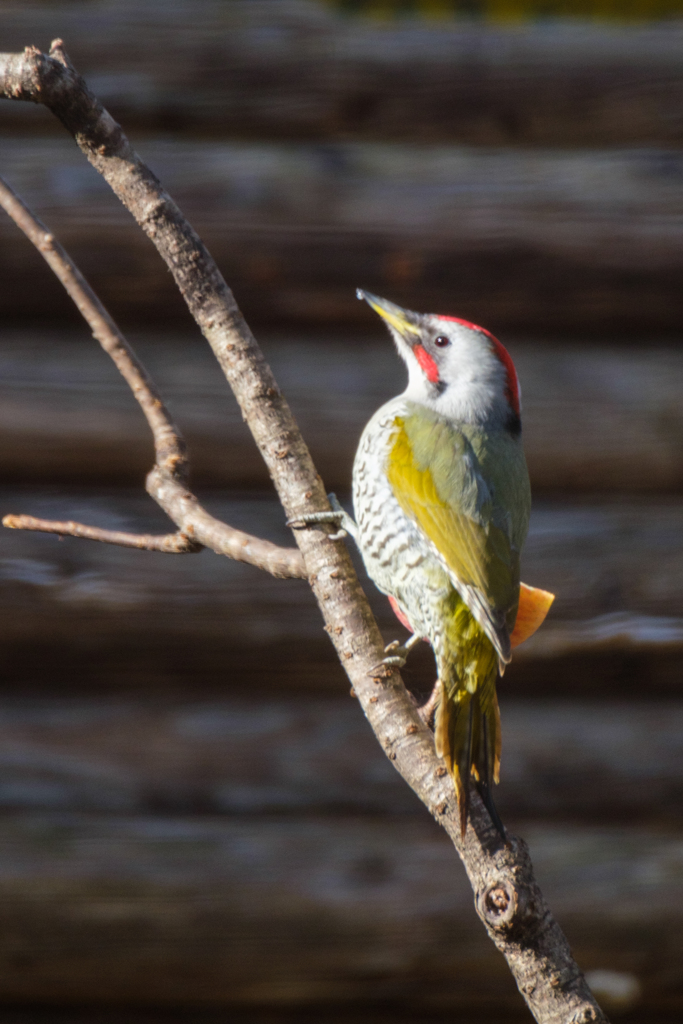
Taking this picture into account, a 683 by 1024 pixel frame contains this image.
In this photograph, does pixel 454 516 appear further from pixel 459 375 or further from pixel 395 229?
pixel 395 229

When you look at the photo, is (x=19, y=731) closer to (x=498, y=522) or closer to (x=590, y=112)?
(x=498, y=522)

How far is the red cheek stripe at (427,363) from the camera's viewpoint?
1.47 meters

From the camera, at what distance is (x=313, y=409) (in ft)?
7.08

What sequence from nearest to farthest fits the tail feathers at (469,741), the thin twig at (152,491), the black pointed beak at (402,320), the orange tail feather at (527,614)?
1. the tail feathers at (469,741)
2. the thin twig at (152,491)
3. the orange tail feather at (527,614)
4. the black pointed beak at (402,320)

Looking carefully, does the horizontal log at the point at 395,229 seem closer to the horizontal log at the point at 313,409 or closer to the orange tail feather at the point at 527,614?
the horizontal log at the point at 313,409

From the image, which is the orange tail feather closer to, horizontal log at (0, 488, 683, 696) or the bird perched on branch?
the bird perched on branch

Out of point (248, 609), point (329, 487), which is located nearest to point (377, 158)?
point (329, 487)

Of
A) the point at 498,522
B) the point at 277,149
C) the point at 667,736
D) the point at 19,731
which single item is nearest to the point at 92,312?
the point at 498,522

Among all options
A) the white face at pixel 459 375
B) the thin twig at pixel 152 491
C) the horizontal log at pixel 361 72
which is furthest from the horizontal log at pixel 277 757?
the horizontal log at pixel 361 72

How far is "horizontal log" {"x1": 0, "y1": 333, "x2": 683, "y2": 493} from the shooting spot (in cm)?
213

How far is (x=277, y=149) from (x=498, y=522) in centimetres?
127

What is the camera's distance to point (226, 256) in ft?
6.93

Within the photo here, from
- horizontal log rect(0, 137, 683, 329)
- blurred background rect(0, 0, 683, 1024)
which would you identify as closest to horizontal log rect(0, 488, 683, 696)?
blurred background rect(0, 0, 683, 1024)

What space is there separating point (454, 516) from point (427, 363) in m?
0.31
